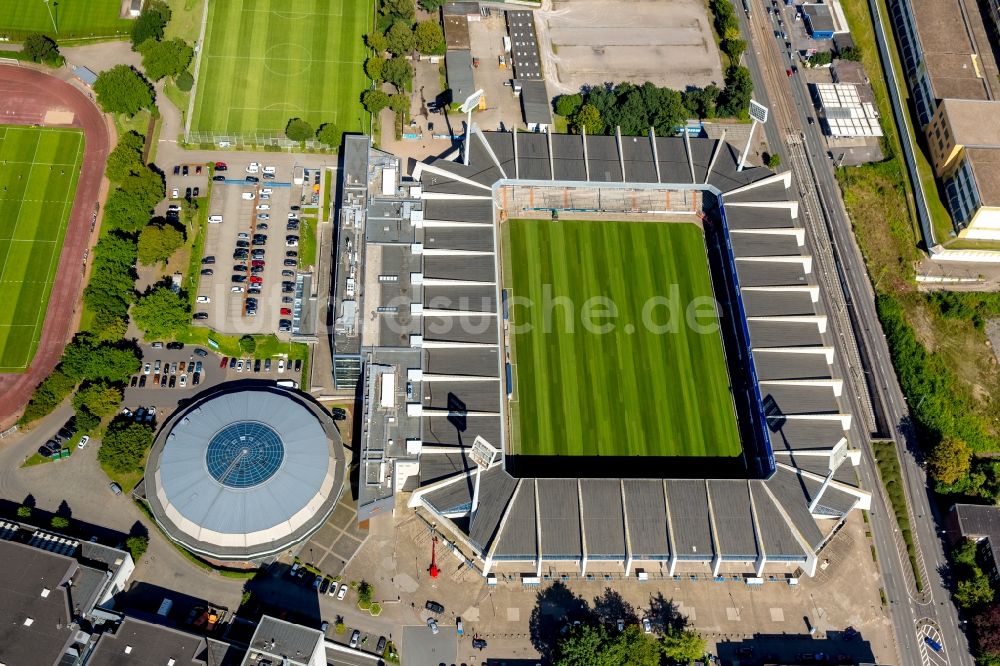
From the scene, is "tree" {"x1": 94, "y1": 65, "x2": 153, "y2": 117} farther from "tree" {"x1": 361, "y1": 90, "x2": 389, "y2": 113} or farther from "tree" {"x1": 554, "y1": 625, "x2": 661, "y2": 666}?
"tree" {"x1": 554, "y1": 625, "x2": 661, "y2": 666}

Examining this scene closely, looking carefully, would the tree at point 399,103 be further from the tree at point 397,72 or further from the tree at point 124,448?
the tree at point 124,448

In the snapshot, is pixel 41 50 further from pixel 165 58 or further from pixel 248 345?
pixel 248 345

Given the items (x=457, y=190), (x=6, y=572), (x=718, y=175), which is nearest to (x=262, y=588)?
(x=6, y=572)

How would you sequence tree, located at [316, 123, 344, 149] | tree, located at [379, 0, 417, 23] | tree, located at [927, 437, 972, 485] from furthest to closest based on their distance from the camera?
tree, located at [379, 0, 417, 23]
tree, located at [316, 123, 344, 149]
tree, located at [927, 437, 972, 485]

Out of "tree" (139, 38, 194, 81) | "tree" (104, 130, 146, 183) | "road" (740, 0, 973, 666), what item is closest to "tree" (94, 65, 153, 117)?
"tree" (139, 38, 194, 81)

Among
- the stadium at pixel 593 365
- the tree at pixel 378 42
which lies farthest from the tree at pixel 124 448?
the tree at pixel 378 42
